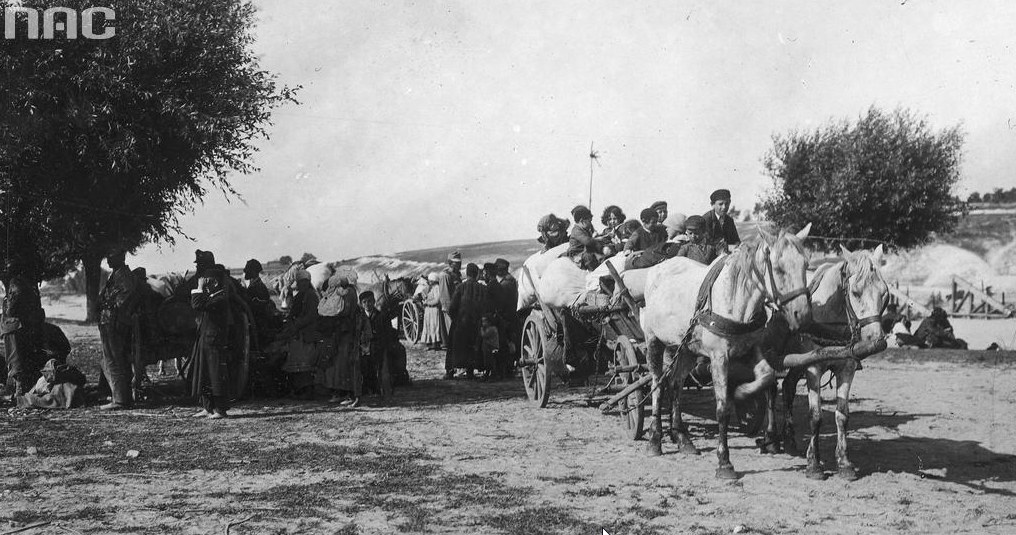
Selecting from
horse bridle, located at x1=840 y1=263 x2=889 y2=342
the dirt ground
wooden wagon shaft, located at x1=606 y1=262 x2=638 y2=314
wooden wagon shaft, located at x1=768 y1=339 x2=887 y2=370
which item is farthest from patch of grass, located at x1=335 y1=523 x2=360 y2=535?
horse bridle, located at x1=840 y1=263 x2=889 y2=342

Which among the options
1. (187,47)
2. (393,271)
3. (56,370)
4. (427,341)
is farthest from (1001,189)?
(56,370)

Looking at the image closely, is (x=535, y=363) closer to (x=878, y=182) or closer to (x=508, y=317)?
(x=508, y=317)

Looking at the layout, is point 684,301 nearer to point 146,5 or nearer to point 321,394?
point 321,394

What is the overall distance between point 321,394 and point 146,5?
9176 millimetres

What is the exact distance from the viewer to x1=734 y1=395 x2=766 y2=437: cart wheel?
8383 mm

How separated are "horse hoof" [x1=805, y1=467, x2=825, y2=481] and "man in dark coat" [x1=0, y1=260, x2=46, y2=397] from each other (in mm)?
8617

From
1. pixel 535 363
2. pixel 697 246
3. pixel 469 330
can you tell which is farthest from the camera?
pixel 469 330

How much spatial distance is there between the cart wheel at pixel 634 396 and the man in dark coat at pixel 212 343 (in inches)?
170

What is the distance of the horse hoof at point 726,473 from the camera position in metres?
6.69

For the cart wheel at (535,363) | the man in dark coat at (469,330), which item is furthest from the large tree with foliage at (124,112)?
the cart wheel at (535,363)

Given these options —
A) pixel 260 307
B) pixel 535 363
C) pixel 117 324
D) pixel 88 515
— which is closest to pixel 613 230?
pixel 535 363

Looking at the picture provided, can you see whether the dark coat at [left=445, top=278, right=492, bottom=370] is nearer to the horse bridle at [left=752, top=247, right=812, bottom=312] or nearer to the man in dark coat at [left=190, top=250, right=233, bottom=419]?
the man in dark coat at [left=190, top=250, right=233, bottom=419]

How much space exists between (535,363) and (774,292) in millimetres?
4619

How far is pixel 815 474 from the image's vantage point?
6691 millimetres
